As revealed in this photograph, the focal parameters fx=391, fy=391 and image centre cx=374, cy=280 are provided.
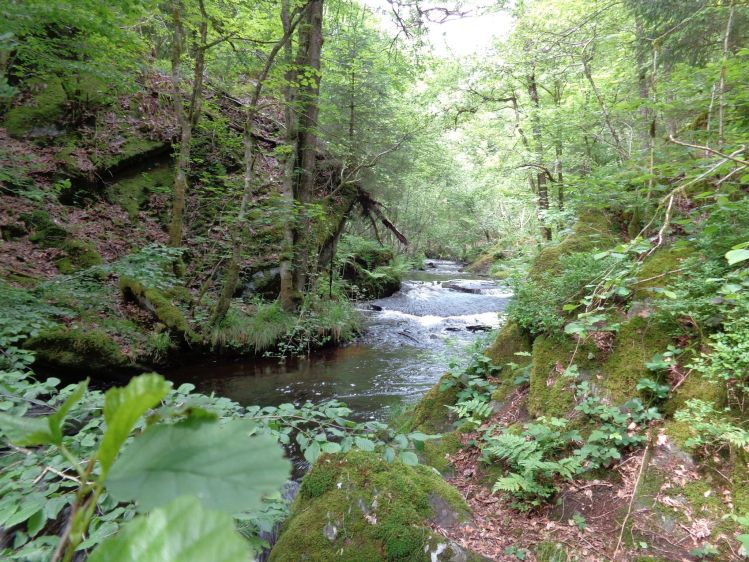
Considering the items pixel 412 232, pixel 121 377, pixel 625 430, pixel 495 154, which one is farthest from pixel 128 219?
pixel 412 232

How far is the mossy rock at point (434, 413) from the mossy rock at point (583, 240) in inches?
81.0

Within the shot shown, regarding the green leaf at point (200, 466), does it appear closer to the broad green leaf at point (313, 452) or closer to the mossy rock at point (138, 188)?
the broad green leaf at point (313, 452)

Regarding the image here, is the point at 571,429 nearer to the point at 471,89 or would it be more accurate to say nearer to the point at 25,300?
the point at 25,300

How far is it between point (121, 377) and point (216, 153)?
7.39 meters

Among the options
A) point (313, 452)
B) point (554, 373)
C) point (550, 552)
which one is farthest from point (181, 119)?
point (550, 552)

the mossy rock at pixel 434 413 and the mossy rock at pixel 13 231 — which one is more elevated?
the mossy rock at pixel 13 231

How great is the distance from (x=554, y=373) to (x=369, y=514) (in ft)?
7.69

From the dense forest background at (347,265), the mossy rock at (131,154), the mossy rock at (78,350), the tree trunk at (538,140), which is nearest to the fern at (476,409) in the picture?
the dense forest background at (347,265)

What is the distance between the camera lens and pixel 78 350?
19.2 ft

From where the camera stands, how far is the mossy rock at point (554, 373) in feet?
11.9

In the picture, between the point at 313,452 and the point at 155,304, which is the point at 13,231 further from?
the point at 313,452

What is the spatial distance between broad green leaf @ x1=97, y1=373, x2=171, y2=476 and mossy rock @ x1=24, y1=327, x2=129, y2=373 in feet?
22.3

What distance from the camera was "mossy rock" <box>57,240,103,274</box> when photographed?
7461 millimetres

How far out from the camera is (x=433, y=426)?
444cm
